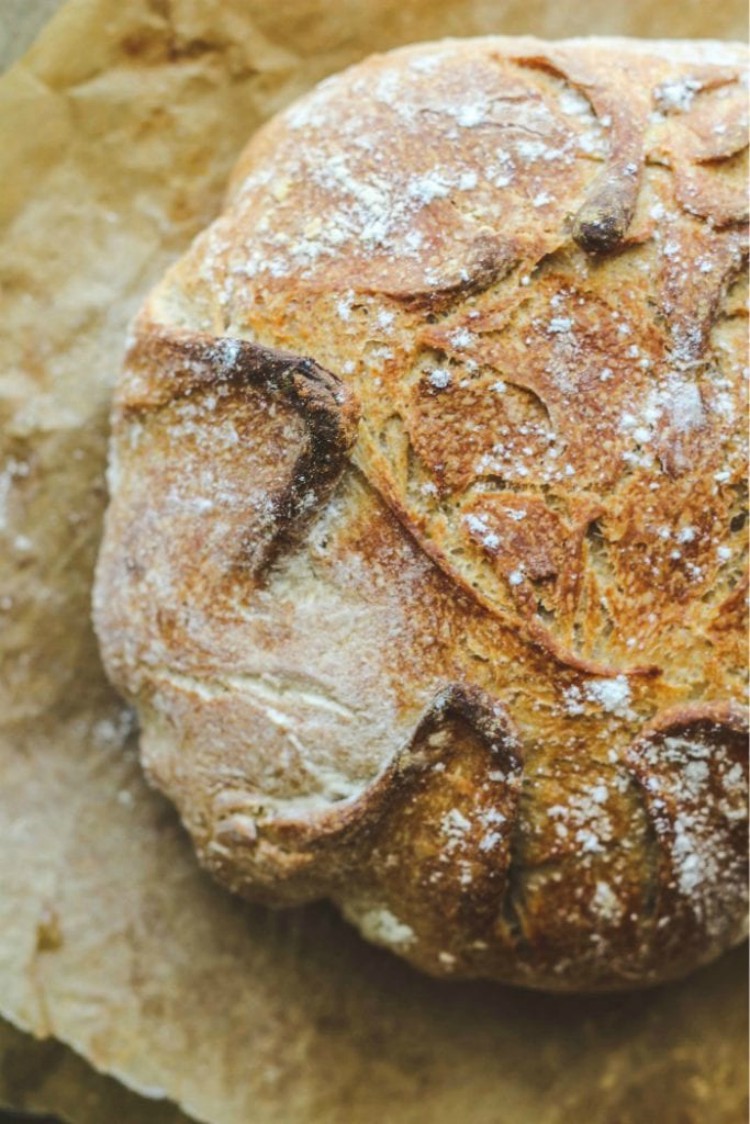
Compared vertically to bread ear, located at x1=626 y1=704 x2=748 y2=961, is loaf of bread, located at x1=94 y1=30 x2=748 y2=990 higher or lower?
higher

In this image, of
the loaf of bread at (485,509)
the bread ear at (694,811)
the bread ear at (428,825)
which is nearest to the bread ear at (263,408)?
the loaf of bread at (485,509)

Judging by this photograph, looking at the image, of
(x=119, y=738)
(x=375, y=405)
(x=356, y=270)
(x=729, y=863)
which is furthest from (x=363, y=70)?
(x=729, y=863)

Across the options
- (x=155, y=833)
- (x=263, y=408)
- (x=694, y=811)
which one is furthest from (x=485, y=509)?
(x=155, y=833)

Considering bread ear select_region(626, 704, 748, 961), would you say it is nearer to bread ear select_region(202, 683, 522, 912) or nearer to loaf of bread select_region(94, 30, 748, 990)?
loaf of bread select_region(94, 30, 748, 990)

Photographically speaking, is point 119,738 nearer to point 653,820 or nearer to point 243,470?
point 243,470

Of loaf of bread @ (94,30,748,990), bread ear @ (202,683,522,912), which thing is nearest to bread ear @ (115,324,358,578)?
loaf of bread @ (94,30,748,990)
